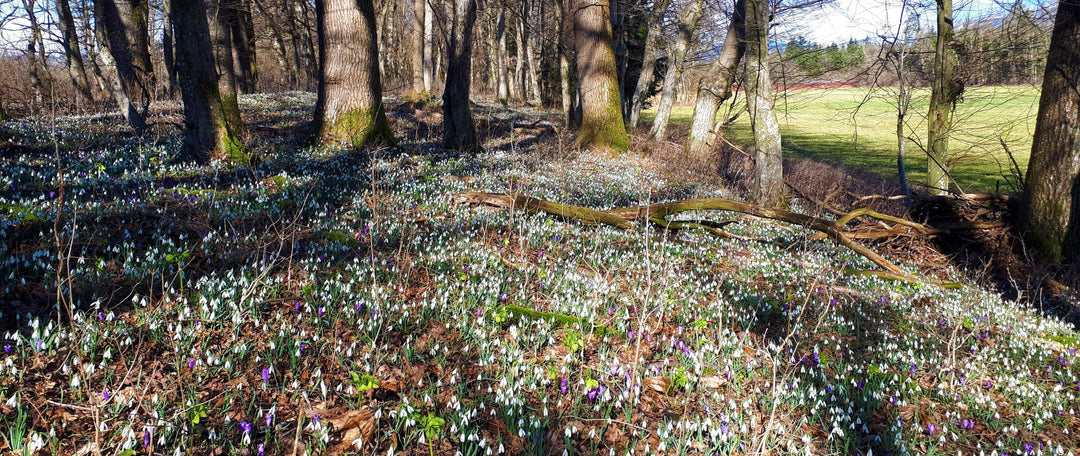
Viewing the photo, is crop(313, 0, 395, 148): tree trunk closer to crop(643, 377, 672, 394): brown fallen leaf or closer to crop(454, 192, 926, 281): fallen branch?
crop(454, 192, 926, 281): fallen branch

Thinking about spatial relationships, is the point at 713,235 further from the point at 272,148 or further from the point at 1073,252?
the point at 272,148

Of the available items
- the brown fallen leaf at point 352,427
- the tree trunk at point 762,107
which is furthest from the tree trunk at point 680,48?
the brown fallen leaf at point 352,427

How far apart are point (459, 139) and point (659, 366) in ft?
35.1

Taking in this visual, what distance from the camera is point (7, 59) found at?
35.4m

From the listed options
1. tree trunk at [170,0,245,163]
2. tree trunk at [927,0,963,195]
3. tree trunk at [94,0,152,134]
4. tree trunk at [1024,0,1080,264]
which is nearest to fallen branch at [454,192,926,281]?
tree trunk at [1024,0,1080,264]

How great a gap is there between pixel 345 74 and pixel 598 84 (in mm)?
8173

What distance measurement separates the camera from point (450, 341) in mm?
4207

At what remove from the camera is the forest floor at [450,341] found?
307 cm

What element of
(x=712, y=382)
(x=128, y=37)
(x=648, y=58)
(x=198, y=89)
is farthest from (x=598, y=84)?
(x=128, y=37)

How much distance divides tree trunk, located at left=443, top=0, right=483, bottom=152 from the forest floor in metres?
5.98

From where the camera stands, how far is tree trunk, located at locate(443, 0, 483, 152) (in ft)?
43.3

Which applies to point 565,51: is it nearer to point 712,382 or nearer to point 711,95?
point 711,95

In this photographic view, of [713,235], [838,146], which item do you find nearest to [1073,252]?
[713,235]

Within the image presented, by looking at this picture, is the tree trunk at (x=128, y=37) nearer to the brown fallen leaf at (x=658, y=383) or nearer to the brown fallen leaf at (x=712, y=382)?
the brown fallen leaf at (x=658, y=383)
